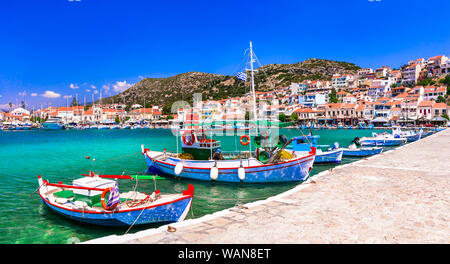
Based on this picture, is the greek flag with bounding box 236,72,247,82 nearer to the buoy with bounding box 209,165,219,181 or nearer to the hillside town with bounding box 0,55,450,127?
the buoy with bounding box 209,165,219,181

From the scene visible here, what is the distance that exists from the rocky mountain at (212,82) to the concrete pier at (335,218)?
440ft

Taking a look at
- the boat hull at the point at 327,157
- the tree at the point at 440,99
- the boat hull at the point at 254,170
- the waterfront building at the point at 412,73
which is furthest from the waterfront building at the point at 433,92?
the boat hull at the point at 254,170

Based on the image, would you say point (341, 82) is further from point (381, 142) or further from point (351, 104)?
point (381, 142)

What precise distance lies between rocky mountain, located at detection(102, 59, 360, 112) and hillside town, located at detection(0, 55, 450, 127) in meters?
31.0

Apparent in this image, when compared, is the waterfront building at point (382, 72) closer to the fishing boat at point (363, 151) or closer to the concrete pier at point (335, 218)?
the fishing boat at point (363, 151)

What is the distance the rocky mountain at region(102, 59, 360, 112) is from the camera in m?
152

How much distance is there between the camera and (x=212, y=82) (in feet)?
561

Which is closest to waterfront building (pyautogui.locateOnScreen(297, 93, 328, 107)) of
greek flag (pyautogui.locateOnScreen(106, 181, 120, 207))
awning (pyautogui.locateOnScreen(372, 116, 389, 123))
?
awning (pyautogui.locateOnScreen(372, 116, 389, 123))

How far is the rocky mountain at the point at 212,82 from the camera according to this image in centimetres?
15238

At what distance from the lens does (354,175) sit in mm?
10766

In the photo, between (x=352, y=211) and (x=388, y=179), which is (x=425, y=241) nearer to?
(x=352, y=211)

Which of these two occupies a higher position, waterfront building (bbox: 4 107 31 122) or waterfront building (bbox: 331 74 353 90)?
waterfront building (bbox: 331 74 353 90)

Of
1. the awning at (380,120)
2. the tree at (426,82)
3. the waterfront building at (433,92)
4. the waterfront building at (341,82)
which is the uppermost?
the waterfront building at (341,82)
